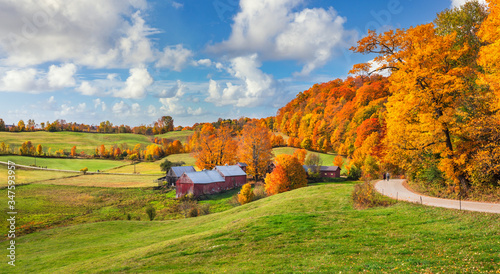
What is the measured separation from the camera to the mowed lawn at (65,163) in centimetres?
8531

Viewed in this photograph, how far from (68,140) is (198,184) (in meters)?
113

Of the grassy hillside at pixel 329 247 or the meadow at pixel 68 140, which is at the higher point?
the meadow at pixel 68 140

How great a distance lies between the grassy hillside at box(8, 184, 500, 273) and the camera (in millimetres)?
10336

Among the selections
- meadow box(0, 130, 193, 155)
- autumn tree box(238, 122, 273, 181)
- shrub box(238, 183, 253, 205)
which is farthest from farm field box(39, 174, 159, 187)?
meadow box(0, 130, 193, 155)

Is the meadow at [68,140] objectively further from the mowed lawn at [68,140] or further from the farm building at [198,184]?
the farm building at [198,184]

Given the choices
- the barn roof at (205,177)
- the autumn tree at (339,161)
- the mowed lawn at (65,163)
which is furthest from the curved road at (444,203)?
the mowed lawn at (65,163)

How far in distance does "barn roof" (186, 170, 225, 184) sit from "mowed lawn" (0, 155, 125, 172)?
55153 mm

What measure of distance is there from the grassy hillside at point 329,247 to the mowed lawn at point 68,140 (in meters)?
117

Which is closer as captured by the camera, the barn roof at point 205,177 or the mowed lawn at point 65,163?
the barn roof at point 205,177

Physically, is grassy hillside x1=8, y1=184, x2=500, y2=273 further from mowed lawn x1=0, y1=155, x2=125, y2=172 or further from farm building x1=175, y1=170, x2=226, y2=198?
mowed lawn x1=0, y1=155, x2=125, y2=172

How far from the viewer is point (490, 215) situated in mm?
14008

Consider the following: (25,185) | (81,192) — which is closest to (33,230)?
(81,192)

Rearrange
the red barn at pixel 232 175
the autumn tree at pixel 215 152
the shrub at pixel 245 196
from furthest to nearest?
the autumn tree at pixel 215 152 < the red barn at pixel 232 175 < the shrub at pixel 245 196

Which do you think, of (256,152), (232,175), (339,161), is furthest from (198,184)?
(339,161)
